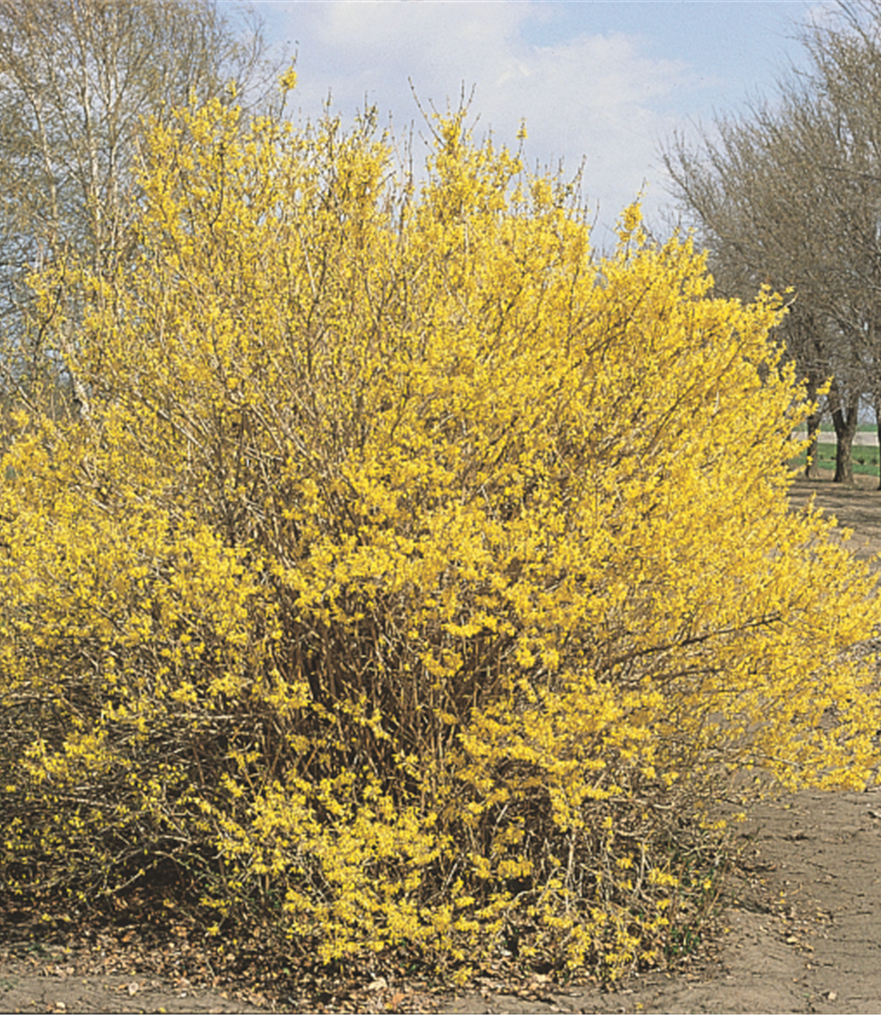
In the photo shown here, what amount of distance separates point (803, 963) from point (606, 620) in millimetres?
1655

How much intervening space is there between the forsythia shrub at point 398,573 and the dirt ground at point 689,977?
0.67ft

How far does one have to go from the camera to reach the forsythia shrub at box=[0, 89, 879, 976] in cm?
386

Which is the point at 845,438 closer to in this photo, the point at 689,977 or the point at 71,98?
the point at 71,98

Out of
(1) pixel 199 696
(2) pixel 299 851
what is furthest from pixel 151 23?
(2) pixel 299 851

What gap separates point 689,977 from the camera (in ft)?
13.7

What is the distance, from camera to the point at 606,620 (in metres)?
4.31

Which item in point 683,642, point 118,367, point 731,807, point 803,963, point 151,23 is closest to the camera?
point 683,642

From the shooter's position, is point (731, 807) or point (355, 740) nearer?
point (355, 740)

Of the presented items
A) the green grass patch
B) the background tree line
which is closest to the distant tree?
the background tree line

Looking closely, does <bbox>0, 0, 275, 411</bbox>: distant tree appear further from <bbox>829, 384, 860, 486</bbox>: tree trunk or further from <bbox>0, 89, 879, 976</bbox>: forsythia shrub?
<bbox>829, 384, 860, 486</bbox>: tree trunk

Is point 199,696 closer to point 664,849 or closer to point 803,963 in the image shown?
point 664,849

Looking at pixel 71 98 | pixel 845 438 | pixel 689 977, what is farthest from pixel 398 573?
pixel 845 438

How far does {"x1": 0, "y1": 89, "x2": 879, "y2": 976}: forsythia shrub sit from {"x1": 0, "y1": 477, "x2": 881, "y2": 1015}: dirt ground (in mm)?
203

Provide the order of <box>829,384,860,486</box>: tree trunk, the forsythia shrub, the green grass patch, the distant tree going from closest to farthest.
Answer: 1. the forsythia shrub
2. the distant tree
3. <box>829,384,860,486</box>: tree trunk
4. the green grass patch
